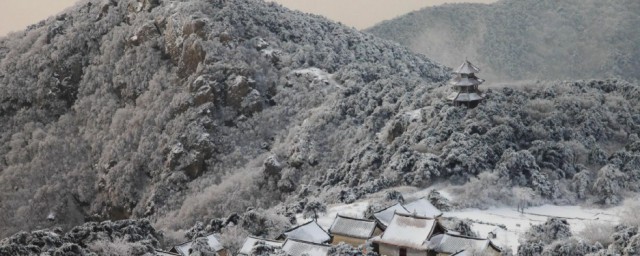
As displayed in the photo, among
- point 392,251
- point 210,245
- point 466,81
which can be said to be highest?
point 466,81

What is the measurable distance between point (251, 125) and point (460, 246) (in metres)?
56.5

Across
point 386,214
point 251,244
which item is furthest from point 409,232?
point 251,244

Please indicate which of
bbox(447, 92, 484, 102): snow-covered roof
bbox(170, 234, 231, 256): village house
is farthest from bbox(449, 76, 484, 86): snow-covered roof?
bbox(170, 234, 231, 256): village house

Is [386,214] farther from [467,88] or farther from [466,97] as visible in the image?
[467,88]

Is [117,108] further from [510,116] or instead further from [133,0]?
[510,116]

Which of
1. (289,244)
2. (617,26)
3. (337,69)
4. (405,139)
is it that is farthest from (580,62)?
(289,244)

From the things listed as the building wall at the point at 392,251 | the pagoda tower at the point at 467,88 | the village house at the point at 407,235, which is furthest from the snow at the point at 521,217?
the pagoda tower at the point at 467,88

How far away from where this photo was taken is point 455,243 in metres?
52.9

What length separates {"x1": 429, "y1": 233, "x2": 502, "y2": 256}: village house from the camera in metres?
51.3

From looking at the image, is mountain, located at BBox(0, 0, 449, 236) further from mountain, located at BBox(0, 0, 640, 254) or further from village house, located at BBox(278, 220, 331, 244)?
village house, located at BBox(278, 220, 331, 244)

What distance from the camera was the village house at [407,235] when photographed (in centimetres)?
5359

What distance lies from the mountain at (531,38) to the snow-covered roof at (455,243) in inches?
4778

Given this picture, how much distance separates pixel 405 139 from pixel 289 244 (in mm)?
29830

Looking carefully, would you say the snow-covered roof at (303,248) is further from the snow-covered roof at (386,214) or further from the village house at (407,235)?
the snow-covered roof at (386,214)
